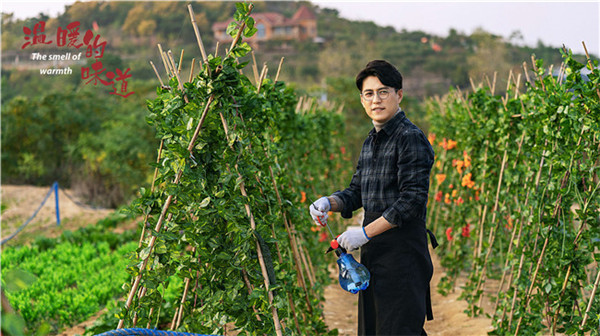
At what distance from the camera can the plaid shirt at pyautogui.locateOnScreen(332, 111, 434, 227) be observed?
2.34 m

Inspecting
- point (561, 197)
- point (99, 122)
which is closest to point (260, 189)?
point (561, 197)

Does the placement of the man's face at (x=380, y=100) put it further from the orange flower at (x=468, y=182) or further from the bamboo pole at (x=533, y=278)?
the orange flower at (x=468, y=182)

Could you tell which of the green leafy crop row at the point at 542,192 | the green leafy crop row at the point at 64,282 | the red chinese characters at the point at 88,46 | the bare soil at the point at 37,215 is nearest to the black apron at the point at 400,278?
the green leafy crop row at the point at 542,192

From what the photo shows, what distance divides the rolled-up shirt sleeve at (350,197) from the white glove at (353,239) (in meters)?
0.36

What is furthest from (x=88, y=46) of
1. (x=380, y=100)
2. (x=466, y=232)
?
(x=380, y=100)

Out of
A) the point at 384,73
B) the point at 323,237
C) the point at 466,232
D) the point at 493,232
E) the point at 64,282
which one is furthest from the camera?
the point at 323,237

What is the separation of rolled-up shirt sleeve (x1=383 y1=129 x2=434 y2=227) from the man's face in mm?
153

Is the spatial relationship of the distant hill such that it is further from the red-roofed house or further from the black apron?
the black apron

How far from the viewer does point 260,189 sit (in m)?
2.88

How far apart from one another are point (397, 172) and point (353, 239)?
15.0 inches

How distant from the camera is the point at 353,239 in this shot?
2354mm

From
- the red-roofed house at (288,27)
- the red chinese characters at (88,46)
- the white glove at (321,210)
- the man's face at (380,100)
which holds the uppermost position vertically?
the red-roofed house at (288,27)

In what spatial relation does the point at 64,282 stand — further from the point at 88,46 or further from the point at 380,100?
the point at 380,100

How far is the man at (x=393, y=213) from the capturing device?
2.36 metres
